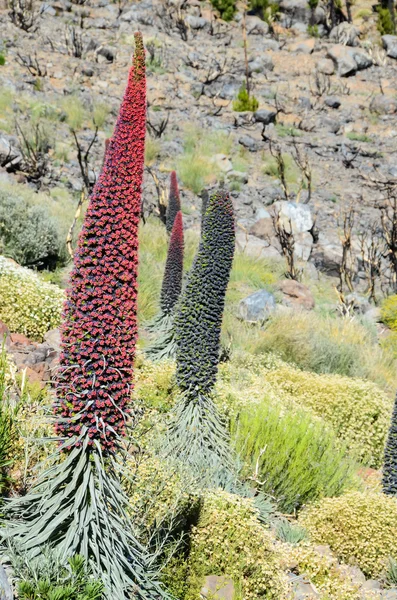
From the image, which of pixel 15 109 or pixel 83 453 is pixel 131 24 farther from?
pixel 83 453

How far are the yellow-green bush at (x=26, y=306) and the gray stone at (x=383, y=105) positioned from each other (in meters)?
21.0

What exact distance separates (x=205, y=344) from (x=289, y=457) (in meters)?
1.13

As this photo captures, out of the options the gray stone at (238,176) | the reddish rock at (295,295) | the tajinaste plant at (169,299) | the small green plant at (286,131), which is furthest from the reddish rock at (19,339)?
the small green plant at (286,131)

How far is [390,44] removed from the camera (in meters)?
29.8

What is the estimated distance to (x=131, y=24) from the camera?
27.1 meters

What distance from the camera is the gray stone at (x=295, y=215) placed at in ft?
52.4

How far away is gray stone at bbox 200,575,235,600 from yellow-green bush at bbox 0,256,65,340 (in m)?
4.29

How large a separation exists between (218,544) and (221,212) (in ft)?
7.72

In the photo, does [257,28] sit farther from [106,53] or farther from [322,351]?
[322,351]

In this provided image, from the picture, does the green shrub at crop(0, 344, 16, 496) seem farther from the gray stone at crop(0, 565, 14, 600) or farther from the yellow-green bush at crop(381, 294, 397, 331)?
the yellow-green bush at crop(381, 294, 397, 331)

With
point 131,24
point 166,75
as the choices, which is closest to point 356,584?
point 166,75

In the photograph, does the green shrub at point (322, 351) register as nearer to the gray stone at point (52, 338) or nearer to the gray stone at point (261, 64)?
the gray stone at point (52, 338)

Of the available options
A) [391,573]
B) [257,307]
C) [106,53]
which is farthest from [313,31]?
[391,573]

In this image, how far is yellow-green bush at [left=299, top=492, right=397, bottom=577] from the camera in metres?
4.27
